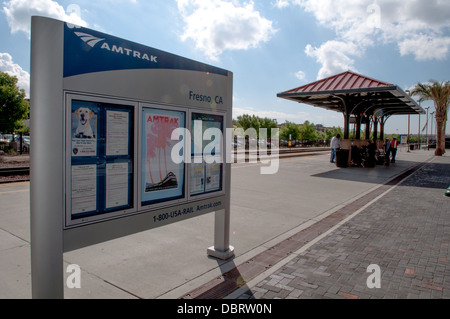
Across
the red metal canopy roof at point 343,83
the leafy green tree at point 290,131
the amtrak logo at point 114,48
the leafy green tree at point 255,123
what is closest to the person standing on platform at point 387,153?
the red metal canopy roof at point 343,83

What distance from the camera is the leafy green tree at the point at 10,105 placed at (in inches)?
664

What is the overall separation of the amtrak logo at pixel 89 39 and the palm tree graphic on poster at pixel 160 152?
3.06 feet

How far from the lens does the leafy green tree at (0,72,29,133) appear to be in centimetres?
1686

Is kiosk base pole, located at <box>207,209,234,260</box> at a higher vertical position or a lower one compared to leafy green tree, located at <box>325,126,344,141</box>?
lower

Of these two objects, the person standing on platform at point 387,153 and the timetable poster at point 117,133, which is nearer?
the timetable poster at point 117,133

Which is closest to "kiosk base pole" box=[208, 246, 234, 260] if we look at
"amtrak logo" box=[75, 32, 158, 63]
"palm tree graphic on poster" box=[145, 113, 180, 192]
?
"palm tree graphic on poster" box=[145, 113, 180, 192]

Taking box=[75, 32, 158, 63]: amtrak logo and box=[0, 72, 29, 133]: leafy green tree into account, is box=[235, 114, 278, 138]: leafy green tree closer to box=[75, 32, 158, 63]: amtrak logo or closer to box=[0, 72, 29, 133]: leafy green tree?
box=[0, 72, 29, 133]: leafy green tree

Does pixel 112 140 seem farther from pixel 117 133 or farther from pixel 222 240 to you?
pixel 222 240

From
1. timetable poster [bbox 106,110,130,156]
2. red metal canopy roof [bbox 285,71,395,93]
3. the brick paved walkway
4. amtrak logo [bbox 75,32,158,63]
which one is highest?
red metal canopy roof [bbox 285,71,395,93]

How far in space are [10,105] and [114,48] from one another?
693 inches

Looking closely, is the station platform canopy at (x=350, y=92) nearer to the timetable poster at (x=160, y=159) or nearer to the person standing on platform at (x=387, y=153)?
the person standing on platform at (x=387, y=153)

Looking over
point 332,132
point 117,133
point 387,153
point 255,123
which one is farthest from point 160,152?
point 332,132

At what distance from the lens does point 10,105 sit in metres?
17.1
